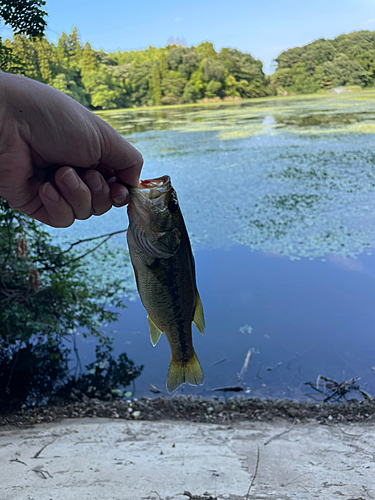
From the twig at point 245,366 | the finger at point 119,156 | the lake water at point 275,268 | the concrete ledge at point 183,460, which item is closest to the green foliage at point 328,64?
the lake water at point 275,268

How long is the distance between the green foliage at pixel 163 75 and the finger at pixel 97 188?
100 ft

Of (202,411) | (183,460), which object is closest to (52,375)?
(202,411)

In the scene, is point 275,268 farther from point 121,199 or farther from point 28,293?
point 121,199

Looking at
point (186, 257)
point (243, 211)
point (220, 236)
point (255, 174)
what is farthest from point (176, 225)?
point (255, 174)

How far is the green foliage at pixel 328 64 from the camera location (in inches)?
1861

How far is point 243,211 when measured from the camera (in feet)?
36.0

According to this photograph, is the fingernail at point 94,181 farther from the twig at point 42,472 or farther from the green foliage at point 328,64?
the green foliage at point 328,64

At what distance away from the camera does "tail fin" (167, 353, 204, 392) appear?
1.96 metres

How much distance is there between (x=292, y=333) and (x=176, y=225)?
193 inches

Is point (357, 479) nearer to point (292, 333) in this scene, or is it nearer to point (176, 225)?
point (176, 225)

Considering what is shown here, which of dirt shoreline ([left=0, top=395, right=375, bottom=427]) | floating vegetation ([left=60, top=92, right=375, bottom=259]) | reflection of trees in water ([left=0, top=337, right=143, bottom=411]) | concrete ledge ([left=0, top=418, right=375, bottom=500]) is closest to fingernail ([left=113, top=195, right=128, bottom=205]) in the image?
concrete ledge ([left=0, top=418, right=375, bottom=500])

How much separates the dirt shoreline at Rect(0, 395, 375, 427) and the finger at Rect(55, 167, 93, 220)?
11.1 ft

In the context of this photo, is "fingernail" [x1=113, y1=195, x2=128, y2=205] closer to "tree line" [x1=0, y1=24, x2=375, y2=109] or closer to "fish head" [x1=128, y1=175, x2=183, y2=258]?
"fish head" [x1=128, y1=175, x2=183, y2=258]

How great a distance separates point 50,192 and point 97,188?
210mm
